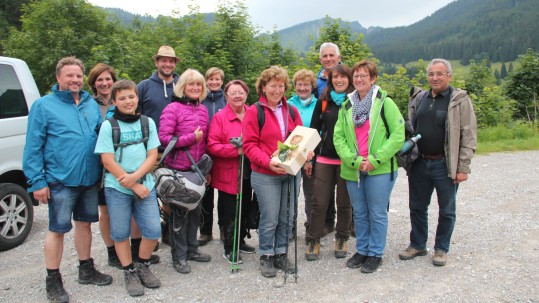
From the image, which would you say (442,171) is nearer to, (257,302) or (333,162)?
(333,162)

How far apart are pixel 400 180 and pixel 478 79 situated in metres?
14.4

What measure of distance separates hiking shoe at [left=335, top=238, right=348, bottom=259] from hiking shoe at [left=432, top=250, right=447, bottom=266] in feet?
3.07

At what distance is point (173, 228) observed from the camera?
4391mm

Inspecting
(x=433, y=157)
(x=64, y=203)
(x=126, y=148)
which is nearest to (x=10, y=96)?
(x=64, y=203)

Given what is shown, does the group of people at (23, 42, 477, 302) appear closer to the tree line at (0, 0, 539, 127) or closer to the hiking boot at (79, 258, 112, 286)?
the hiking boot at (79, 258, 112, 286)

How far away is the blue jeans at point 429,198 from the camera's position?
172 inches

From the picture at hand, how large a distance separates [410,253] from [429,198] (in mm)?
655

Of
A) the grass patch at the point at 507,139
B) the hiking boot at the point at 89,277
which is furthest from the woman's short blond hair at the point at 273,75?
the grass patch at the point at 507,139

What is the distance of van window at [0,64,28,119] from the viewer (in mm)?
5055

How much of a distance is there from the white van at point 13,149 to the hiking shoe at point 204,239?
2.21 m

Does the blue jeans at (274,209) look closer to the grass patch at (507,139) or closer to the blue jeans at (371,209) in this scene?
the blue jeans at (371,209)

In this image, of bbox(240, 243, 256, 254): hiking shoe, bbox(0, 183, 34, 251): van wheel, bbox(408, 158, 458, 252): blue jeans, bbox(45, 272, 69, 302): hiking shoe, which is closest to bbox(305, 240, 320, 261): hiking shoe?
bbox(240, 243, 256, 254): hiking shoe

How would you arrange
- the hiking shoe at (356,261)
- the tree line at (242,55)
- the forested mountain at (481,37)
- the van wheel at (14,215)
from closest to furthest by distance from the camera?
1. the hiking shoe at (356,261)
2. the van wheel at (14,215)
3. the tree line at (242,55)
4. the forested mountain at (481,37)

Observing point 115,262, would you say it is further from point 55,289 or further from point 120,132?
point 120,132
